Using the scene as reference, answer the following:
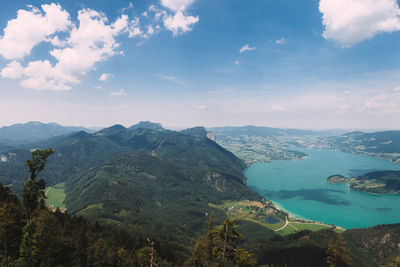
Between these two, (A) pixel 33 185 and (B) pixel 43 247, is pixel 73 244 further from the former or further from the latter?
(A) pixel 33 185

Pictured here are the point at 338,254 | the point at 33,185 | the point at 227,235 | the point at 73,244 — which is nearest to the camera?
the point at 227,235

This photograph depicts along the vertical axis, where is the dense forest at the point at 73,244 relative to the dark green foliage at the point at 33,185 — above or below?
below

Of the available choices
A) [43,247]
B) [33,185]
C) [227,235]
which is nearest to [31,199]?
[33,185]

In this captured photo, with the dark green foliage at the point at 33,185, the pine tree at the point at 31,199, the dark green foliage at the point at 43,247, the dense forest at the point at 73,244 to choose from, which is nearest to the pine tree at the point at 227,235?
the dense forest at the point at 73,244

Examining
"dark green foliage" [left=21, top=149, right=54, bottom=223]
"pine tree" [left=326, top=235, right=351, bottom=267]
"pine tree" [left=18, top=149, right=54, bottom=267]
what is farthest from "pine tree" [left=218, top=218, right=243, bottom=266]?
"dark green foliage" [left=21, top=149, right=54, bottom=223]

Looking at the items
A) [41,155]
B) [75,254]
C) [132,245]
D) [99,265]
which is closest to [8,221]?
[41,155]

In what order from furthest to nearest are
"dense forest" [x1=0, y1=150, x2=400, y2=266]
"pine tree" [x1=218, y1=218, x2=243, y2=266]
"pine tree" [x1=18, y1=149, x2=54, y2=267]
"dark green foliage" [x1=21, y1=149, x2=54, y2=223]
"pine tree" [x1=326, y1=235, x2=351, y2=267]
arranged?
"dark green foliage" [x1=21, y1=149, x2=54, y2=223] → "pine tree" [x1=18, y1=149, x2=54, y2=267] → "pine tree" [x1=326, y1=235, x2=351, y2=267] → "dense forest" [x1=0, y1=150, x2=400, y2=266] → "pine tree" [x1=218, y1=218, x2=243, y2=266]

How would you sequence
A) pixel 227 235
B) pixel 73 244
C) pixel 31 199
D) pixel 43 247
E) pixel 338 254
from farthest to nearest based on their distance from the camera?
pixel 73 244, pixel 43 247, pixel 31 199, pixel 338 254, pixel 227 235

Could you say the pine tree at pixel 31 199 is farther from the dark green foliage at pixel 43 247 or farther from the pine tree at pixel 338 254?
the pine tree at pixel 338 254

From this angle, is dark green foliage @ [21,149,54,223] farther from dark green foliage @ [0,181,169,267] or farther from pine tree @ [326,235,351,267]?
pine tree @ [326,235,351,267]

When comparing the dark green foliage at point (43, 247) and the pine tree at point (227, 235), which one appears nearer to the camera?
the pine tree at point (227, 235)

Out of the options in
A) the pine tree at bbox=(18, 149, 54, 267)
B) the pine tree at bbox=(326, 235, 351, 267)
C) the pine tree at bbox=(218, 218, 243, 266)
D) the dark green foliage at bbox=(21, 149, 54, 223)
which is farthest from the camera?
the dark green foliage at bbox=(21, 149, 54, 223)

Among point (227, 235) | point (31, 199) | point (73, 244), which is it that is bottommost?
point (73, 244)
